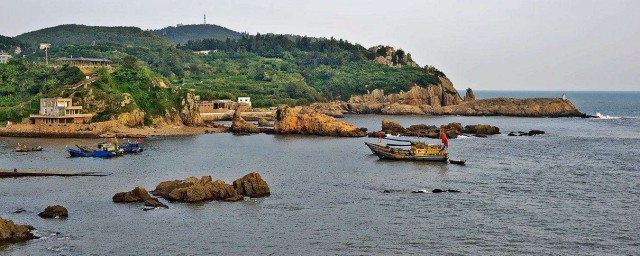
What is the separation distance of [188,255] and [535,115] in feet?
470

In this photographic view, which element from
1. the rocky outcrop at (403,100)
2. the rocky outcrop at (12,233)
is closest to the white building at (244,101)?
the rocky outcrop at (403,100)

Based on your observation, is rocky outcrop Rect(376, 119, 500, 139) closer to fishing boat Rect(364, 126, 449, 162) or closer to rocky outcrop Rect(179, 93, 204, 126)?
fishing boat Rect(364, 126, 449, 162)

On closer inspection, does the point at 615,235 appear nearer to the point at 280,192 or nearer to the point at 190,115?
the point at 280,192

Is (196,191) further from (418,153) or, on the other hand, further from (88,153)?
(418,153)

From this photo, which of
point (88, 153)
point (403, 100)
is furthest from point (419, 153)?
point (403, 100)

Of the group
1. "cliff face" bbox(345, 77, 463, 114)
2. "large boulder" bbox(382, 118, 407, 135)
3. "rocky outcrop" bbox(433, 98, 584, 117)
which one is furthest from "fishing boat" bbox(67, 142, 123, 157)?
"rocky outcrop" bbox(433, 98, 584, 117)

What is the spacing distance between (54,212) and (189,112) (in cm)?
7617

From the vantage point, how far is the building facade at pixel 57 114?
107375 mm

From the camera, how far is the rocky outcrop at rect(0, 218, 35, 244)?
137 feet

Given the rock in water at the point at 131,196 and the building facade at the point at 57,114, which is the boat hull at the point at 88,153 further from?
the rock in water at the point at 131,196

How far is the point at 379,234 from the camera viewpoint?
149 ft

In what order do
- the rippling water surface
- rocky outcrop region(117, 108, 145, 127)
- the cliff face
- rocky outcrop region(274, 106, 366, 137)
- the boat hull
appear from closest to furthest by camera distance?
the rippling water surface → the boat hull → rocky outcrop region(117, 108, 145, 127) → rocky outcrop region(274, 106, 366, 137) → the cliff face

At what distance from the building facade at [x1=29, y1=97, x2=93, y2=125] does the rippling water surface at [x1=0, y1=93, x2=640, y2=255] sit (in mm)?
15749

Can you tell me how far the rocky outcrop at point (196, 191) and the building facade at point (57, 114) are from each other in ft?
186
